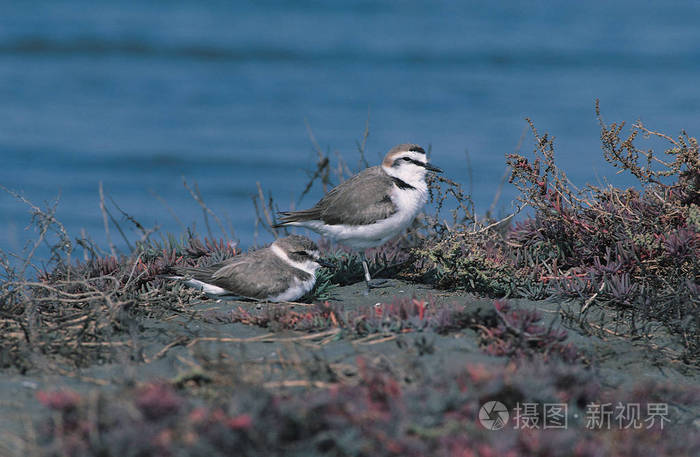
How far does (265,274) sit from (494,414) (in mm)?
3770

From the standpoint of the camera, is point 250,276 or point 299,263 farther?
point 299,263

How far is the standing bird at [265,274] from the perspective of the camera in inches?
319

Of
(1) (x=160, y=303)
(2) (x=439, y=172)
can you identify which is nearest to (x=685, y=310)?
(2) (x=439, y=172)

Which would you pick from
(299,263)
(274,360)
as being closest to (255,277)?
(299,263)

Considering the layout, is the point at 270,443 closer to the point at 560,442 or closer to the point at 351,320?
the point at 560,442

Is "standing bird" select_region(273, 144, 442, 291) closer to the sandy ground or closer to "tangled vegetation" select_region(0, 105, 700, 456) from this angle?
"tangled vegetation" select_region(0, 105, 700, 456)

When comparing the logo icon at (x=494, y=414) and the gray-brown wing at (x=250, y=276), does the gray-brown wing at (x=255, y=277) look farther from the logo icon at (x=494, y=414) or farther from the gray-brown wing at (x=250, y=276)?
the logo icon at (x=494, y=414)

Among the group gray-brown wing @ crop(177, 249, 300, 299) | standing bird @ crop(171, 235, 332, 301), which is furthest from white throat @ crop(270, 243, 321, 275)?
gray-brown wing @ crop(177, 249, 300, 299)

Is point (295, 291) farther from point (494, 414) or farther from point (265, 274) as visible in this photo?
point (494, 414)

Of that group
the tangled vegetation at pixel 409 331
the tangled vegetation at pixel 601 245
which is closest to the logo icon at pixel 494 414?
the tangled vegetation at pixel 409 331

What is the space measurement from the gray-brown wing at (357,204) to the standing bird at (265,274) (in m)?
0.88

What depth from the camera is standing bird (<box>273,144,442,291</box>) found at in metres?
9.26

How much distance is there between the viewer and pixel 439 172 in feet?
31.7

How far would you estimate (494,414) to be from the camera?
4945 mm
